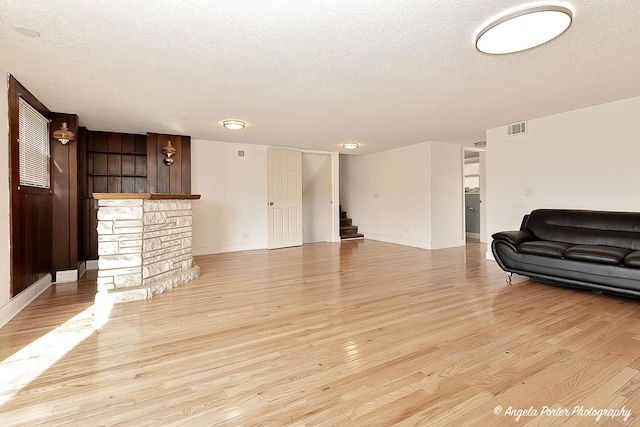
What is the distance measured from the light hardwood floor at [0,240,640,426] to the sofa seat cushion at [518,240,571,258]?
422mm

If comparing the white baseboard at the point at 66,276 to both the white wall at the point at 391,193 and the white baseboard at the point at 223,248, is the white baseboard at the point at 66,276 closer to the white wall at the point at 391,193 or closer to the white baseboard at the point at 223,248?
the white baseboard at the point at 223,248

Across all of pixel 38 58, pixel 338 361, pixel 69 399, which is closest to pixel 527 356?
pixel 338 361

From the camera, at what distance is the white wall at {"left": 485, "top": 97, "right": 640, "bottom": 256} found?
3818mm

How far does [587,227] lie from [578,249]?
663mm

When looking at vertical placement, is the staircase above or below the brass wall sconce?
below

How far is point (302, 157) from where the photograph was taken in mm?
7594

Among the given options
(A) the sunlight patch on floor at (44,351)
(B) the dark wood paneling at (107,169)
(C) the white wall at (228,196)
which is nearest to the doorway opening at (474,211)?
(C) the white wall at (228,196)

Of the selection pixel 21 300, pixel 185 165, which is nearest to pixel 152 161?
pixel 185 165

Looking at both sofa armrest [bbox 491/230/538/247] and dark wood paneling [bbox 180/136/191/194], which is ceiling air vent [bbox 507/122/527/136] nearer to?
sofa armrest [bbox 491/230/538/247]

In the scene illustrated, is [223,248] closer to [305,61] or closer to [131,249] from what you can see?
[131,249]

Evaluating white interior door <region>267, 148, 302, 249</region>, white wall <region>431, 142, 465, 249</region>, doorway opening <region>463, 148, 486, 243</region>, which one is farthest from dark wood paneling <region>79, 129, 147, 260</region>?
doorway opening <region>463, 148, 486, 243</region>

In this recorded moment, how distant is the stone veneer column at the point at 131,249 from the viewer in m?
3.25

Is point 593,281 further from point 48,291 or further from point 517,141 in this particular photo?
point 48,291

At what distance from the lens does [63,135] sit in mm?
4016
